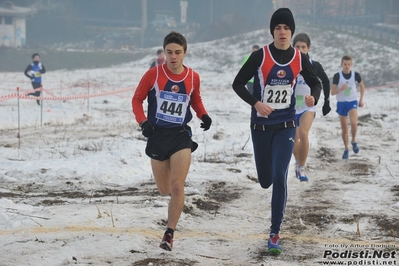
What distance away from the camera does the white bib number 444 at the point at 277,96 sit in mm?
5375

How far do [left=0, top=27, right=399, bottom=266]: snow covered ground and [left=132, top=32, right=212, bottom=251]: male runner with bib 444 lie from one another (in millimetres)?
666

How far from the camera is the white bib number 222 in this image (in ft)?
17.6

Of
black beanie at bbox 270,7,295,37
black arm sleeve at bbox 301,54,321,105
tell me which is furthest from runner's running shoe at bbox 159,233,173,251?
black beanie at bbox 270,7,295,37

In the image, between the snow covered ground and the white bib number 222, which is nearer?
the snow covered ground

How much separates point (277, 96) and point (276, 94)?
19 millimetres

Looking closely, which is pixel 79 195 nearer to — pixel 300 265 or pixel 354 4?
pixel 300 265

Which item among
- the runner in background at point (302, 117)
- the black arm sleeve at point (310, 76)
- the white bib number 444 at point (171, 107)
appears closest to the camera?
the white bib number 444 at point (171, 107)

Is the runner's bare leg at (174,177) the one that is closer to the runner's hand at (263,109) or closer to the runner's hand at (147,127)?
the runner's hand at (147,127)

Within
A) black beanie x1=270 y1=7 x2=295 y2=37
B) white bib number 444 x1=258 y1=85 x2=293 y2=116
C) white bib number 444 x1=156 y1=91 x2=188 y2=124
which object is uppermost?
black beanie x1=270 y1=7 x2=295 y2=37

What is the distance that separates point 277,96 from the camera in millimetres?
5375

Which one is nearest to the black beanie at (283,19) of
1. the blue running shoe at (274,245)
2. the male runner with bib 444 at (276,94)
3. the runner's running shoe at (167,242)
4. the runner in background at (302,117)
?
the male runner with bib 444 at (276,94)

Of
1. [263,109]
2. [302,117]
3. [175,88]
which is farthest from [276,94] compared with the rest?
[302,117]

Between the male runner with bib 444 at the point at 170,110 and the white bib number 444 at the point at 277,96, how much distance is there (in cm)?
55

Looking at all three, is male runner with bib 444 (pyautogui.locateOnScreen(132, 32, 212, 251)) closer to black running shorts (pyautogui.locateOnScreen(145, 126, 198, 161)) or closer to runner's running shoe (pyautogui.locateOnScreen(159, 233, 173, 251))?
black running shorts (pyautogui.locateOnScreen(145, 126, 198, 161))
